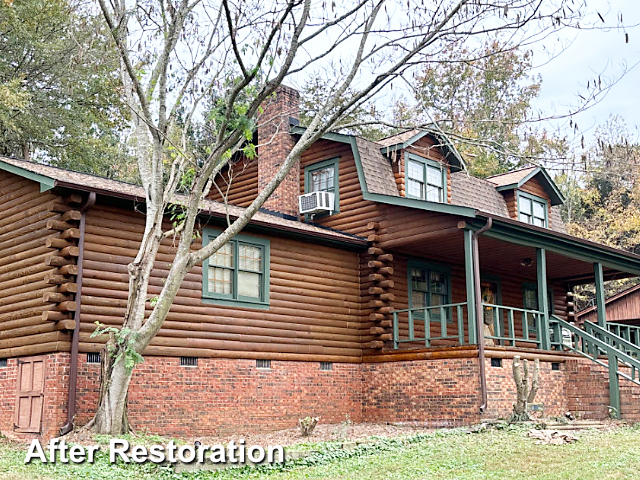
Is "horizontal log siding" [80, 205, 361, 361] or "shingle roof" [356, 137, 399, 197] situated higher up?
"shingle roof" [356, 137, 399, 197]

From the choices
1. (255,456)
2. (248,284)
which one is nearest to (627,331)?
(248,284)

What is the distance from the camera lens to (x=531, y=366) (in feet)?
55.4

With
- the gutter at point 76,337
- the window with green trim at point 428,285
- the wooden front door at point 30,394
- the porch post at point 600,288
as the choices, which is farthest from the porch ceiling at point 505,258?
the wooden front door at point 30,394

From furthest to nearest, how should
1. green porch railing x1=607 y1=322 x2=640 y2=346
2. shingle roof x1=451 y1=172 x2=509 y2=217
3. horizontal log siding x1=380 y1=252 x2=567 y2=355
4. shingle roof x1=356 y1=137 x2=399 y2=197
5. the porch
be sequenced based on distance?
1. shingle roof x1=451 y1=172 x2=509 y2=217
2. green porch railing x1=607 y1=322 x2=640 y2=346
3. shingle roof x1=356 y1=137 x2=399 y2=197
4. horizontal log siding x1=380 y1=252 x2=567 y2=355
5. the porch

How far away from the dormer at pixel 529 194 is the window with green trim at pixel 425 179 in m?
4.16

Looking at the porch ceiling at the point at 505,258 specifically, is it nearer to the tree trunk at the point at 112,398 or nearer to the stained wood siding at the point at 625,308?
the stained wood siding at the point at 625,308

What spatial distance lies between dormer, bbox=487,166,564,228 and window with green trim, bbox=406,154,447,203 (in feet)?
13.6

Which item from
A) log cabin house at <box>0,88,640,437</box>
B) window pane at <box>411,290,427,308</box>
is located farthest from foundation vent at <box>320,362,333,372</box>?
window pane at <box>411,290,427,308</box>

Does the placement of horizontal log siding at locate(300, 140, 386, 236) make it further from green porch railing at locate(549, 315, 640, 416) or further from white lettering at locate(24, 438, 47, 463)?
white lettering at locate(24, 438, 47, 463)

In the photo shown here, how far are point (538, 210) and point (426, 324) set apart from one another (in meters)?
9.95

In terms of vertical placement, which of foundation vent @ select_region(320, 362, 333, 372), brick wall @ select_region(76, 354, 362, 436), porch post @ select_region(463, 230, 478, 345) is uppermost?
porch post @ select_region(463, 230, 478, 345)

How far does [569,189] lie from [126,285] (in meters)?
33.8

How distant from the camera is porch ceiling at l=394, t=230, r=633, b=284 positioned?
18.4 metres

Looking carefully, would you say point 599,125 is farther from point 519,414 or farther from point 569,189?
point 519,414
